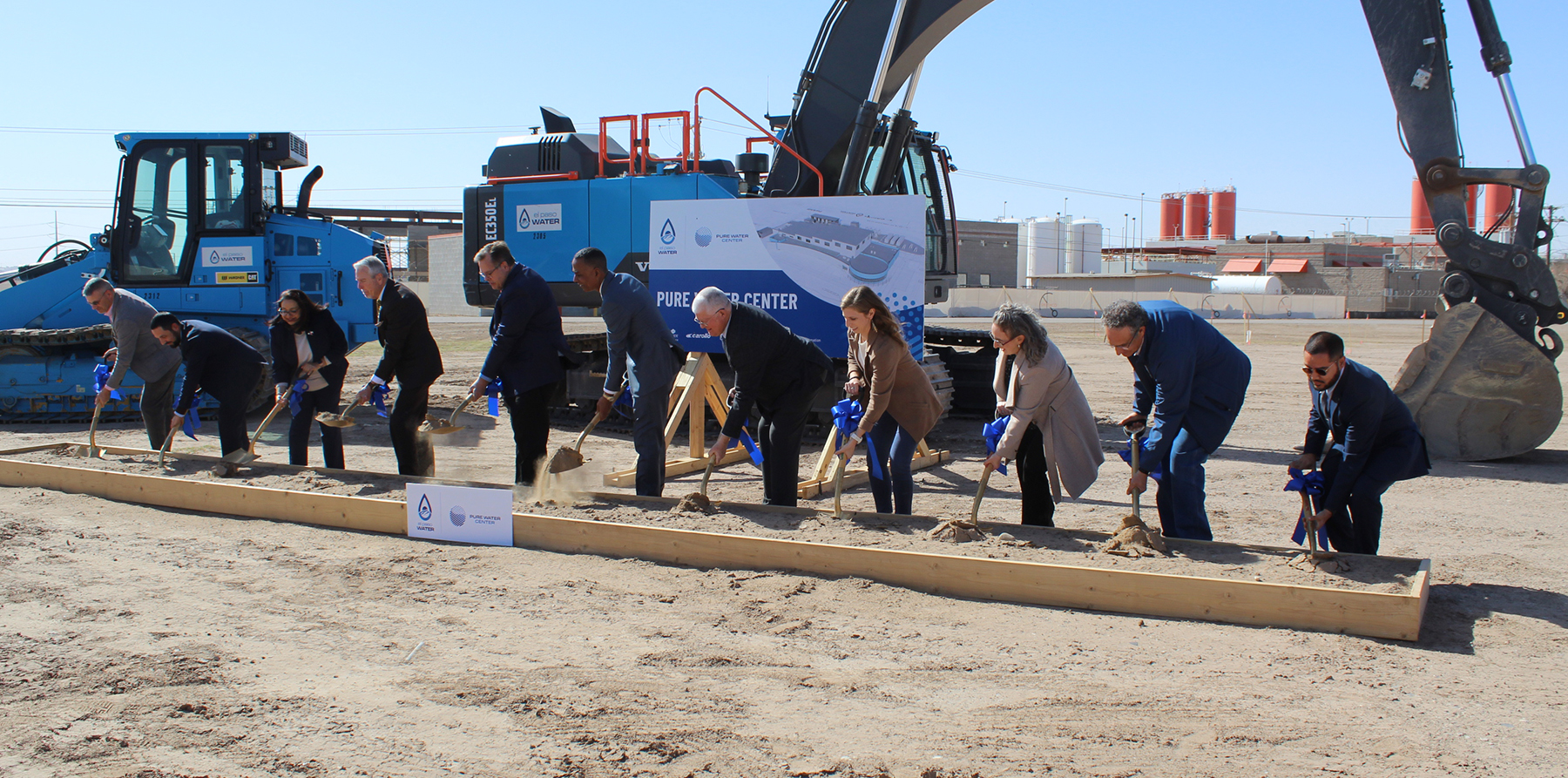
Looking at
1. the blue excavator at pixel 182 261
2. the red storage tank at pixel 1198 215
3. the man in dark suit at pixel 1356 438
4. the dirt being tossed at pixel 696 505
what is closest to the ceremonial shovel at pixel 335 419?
the dirt being tossed at pixel 696 505

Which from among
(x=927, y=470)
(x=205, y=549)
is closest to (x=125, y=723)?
(x=205, y=549)

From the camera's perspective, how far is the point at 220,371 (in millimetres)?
6902

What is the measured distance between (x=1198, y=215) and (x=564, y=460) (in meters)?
78.4

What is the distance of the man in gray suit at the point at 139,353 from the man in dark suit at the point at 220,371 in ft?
1.43

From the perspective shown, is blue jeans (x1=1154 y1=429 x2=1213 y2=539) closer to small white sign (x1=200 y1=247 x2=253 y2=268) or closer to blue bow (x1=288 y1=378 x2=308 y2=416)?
blue bow (x1=288 y1=378 x2=308 y2=416)

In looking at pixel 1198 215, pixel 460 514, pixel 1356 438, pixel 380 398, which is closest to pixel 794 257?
pixel 380 398

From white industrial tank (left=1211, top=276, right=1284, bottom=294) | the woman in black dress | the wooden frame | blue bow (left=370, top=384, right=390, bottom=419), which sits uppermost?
white industrial tank (left=1211, top=276, right=1284, bottom=294)

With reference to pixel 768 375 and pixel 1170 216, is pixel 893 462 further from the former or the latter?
pixel 1170 216

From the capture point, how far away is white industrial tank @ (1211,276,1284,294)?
47406 mm

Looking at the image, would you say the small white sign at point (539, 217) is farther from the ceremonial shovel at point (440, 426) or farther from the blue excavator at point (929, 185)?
the ceremonial shovel at point (440, 426)

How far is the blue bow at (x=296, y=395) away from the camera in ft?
22.3

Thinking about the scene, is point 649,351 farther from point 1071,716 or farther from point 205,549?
point 1071,716

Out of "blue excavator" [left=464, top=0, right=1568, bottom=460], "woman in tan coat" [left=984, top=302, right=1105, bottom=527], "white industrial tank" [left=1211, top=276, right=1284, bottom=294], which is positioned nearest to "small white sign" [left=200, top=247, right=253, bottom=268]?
"blue excavator" [left=464, top=0, right=1568, bottom=460]

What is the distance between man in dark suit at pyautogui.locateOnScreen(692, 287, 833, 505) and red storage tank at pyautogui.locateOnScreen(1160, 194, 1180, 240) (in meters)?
78.3
